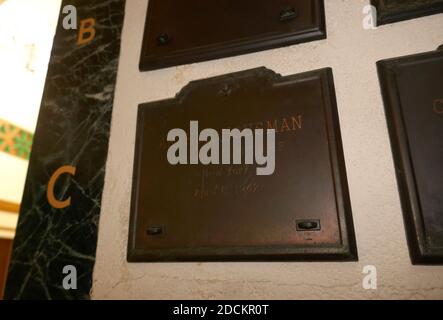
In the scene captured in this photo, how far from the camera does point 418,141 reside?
895mm

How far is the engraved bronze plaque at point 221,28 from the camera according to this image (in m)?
1.17

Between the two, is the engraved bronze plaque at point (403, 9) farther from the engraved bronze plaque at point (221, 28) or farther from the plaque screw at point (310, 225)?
the plaque screw at point (310, 225)

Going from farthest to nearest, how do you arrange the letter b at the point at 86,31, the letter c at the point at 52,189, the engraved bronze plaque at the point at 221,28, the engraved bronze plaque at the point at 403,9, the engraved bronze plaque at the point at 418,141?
the letter b at the point at 86,31, the letter c at the point at 52,189, the engraved bronze plaque at the point at 221,28, the engraved bronze plaque at the point at 403,9, the engraved bronze plaque at the point at 418,141

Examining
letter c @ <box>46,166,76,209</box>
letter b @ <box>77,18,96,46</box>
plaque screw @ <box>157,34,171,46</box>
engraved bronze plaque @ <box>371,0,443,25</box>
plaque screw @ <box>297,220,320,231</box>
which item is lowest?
plaque screw @ <box>297,220,320,231</box>

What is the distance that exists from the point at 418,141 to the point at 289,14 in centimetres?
65

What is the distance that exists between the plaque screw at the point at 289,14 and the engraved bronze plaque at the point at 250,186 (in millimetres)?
230

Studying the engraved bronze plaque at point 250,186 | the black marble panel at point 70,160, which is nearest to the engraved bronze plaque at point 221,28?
the engraved bronze plaque at point 250,186

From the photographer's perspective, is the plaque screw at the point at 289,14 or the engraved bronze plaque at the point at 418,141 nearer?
the engraved bronze plaque at the point at 418,141

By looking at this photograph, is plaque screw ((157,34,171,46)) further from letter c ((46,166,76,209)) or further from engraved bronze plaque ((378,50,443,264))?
engraved bronze plaque ((378,50,443,264))

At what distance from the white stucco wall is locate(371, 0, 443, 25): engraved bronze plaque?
0.9 inches

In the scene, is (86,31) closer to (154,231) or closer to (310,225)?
(154,231)

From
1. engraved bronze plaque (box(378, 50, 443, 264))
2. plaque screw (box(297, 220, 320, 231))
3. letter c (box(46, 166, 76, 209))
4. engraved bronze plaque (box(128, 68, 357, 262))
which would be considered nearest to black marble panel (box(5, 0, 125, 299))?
letter c (box(46, 166, 76, 209))

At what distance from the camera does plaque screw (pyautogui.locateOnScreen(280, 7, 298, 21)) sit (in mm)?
1178

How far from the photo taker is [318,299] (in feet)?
2.93
